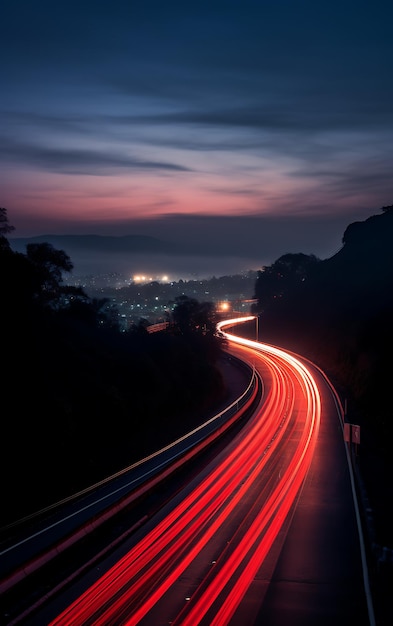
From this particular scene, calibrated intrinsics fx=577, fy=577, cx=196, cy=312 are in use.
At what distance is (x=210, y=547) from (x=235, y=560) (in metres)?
1.16

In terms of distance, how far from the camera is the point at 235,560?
1449 cm

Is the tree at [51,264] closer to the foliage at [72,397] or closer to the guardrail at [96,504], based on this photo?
the foliage at [72,397]

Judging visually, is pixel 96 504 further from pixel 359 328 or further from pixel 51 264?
pixel 359 328

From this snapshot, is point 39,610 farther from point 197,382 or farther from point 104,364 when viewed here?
point 197,382

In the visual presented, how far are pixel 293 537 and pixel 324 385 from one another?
34.1 metres

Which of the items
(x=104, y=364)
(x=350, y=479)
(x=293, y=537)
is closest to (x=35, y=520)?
(x=293, y=537)

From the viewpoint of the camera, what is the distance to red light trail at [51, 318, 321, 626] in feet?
38.9

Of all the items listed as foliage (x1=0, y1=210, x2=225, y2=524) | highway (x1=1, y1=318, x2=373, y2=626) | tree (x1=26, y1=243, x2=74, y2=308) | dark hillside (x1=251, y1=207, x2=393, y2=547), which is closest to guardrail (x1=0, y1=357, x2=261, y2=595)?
foliage (x1=0, y1=210, x2=225, y2=524)

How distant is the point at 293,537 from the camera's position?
1659cm

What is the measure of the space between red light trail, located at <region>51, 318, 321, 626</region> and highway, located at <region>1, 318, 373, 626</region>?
3 cm

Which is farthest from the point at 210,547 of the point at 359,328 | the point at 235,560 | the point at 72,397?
the point at 359,328

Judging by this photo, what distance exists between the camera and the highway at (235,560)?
11.8 metres

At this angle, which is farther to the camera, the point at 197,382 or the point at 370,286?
the point at 370,286

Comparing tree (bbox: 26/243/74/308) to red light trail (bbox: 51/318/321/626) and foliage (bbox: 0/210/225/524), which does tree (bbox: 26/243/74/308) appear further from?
red light trail (bbox: 51/318/321/626)
